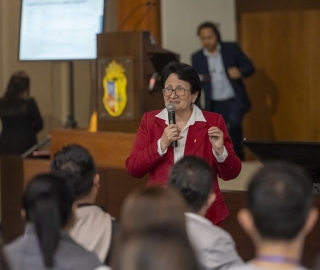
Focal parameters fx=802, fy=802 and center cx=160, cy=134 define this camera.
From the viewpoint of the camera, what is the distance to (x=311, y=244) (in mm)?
4688

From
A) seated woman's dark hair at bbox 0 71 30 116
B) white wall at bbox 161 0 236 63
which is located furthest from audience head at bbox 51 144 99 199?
white wall at bbox 161 0 236 63

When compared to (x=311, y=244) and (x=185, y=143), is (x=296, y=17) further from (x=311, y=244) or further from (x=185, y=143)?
(x=185, y=143)

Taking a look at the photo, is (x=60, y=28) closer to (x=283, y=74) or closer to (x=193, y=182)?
(x=283, y=74)

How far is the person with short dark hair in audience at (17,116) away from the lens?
7109 mm

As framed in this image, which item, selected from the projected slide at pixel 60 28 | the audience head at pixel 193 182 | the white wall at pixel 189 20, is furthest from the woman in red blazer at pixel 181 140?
the white wall at pixel 189 20

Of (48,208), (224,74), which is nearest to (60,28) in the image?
(224,74)

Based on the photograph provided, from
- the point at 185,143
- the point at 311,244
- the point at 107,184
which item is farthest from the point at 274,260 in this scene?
the point at 107,184

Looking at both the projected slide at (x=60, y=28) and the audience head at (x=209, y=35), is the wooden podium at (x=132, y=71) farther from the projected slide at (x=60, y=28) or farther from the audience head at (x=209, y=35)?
the audience head at (x=209, y=35)

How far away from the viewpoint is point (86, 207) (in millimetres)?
2953

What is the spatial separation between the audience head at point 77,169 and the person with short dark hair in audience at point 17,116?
159 inches

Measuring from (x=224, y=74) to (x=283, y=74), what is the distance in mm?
1103

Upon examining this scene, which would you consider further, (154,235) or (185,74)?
(185,74)

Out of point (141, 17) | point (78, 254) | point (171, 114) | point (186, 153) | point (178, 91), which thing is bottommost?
point (78, 254)

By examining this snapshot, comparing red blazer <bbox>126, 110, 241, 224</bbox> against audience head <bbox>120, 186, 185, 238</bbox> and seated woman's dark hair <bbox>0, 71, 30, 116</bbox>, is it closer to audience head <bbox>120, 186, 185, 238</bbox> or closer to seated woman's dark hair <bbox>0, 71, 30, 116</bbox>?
audience head <bbox>120, 186, 185, 238</bbox>
